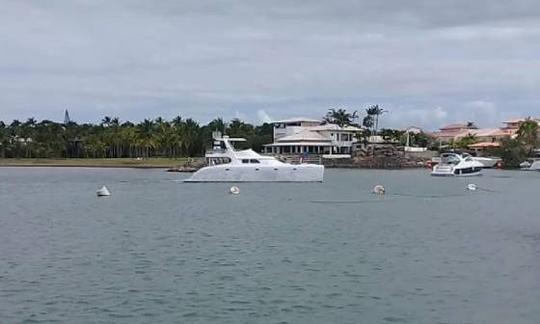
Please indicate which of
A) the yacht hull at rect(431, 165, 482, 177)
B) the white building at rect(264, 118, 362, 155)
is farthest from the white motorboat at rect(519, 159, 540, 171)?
the white building at rect(264, 118, 362, 155)

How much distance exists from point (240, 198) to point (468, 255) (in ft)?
134

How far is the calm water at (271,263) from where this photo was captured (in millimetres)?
24344

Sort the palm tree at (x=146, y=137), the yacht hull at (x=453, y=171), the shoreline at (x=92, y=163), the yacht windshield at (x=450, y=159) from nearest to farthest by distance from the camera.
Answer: the yacht hull at (x=453, y=171) → the yacht windshield at (x=450, y=159) → the shoreline at (x=92, y=163) → the palm tree at (x=146, y=137)

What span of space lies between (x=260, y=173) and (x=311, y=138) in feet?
273

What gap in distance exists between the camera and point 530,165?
160500 mm

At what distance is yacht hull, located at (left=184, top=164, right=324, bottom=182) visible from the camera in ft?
313

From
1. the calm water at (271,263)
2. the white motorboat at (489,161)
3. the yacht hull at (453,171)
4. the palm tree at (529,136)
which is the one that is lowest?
the calm water at (271,263)

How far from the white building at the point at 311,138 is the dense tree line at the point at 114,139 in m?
7.98

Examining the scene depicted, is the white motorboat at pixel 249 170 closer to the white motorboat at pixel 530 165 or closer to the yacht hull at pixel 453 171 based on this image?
the yacht hull at pixel 453 171

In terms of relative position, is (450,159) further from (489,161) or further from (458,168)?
(489,161)

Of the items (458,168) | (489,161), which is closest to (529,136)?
(489,161)

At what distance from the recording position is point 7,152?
19150cm

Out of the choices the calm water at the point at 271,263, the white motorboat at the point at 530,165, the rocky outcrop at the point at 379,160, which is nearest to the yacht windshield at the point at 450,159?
the white motorboat at the point at 530,165

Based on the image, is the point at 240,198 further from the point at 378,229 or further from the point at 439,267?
the point at 439,267
